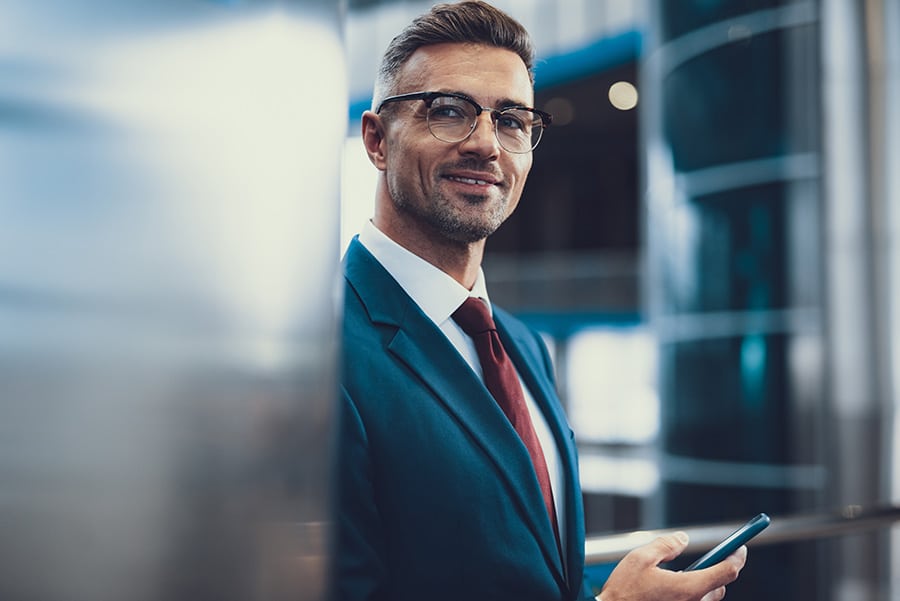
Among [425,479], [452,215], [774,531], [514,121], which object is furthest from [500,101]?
[774,531]

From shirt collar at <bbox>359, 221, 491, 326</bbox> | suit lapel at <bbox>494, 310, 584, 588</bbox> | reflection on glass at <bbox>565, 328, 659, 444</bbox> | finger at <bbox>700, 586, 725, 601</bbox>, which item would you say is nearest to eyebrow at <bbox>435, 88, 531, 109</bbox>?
shirt collar at <bbox>359, 221, 491, 326</bbox>

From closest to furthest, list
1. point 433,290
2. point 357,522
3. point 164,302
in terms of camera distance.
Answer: point 164,302 → point 357,522 → point 433,290

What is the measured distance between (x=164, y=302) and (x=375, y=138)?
2.57ft

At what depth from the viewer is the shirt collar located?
4.15 ft

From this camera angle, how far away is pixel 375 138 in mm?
1292

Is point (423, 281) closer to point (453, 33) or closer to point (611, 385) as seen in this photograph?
point (453, 33)

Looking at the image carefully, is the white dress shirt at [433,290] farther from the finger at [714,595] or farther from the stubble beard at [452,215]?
the finger at [714,595]

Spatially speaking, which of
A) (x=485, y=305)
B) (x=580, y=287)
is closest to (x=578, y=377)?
(x=580, y=287)

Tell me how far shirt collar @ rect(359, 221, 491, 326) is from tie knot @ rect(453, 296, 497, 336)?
1 cm

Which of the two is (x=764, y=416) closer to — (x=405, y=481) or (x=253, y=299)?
(x=405, y=481)

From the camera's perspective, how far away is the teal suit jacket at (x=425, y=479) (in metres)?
1.05

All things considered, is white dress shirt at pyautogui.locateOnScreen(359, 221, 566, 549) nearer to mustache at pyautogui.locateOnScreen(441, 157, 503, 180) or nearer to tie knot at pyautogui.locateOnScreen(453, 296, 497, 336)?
tie knot at pyautogui.locateOnScreen(453, 296, 497, 336)

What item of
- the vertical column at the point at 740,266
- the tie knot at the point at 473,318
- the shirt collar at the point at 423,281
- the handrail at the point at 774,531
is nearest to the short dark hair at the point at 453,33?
the shirt collar at the point at 423,281

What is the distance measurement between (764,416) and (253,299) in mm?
5631
